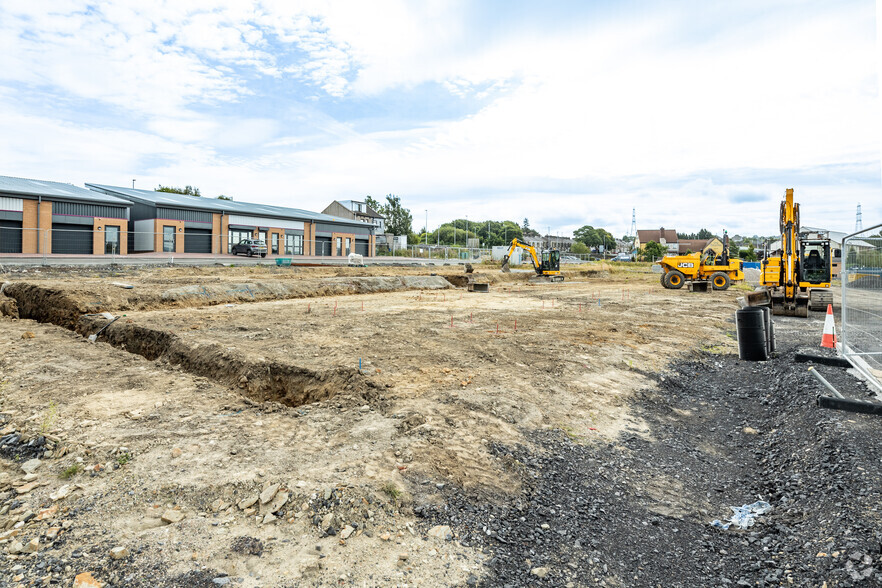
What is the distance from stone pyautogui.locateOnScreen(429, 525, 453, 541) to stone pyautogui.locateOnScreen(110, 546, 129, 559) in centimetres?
205

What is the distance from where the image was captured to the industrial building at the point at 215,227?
131ft

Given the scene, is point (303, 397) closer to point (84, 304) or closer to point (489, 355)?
point (489, 355)

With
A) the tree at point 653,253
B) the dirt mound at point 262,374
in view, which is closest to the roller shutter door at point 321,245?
the dirt mound at point 262,374

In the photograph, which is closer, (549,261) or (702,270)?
(702,270)

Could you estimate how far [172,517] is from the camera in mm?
3727

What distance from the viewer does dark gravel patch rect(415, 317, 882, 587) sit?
3.54 metres

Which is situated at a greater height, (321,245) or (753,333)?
(321,245)

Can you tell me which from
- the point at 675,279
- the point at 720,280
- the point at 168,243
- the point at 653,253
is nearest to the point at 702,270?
the point at 720,280

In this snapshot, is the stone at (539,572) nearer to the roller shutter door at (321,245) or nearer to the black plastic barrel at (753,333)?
the black plastic barrel at (753,333)

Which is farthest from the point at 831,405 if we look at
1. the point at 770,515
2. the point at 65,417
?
the point at 65,417

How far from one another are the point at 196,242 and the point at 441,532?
4377 centimetres

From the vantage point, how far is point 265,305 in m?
16.7

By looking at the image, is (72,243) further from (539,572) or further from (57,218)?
(539,572)

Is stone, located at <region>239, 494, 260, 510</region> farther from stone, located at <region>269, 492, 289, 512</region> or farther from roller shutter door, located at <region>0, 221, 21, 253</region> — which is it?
roller shutter door, located at <region>0, 221, 21, 253</region>
